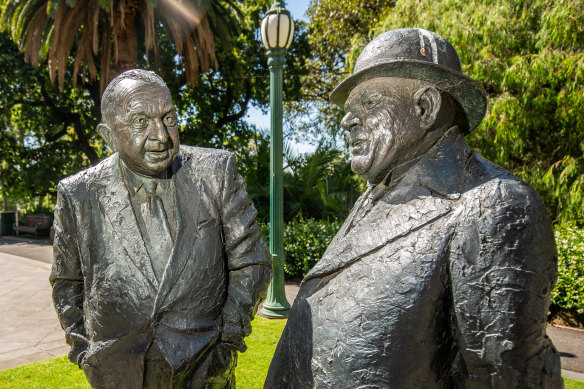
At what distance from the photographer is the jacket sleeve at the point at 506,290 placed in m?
1.21

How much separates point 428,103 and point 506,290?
62 cm

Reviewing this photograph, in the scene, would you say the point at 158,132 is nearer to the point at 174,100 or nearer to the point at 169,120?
the point at 169,120

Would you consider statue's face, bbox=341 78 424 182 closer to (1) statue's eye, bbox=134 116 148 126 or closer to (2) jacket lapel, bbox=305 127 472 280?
(2) jacket lapel, bbox=305 127 472 280

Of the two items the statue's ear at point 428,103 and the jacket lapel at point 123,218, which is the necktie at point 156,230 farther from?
the statue's ear at point 428,103

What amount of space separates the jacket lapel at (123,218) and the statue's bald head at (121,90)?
0.89ft

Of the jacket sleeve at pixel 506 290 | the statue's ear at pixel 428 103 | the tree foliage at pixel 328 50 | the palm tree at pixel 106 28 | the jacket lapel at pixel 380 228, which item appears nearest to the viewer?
the jacket sleeve at pixel 506 290

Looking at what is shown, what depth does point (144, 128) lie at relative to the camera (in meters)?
2.08

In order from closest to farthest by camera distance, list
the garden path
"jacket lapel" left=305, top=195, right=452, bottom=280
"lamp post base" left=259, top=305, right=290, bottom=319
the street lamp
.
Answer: "jacket lapel" left=305, top=195, right=452, bottom=280
the garden path
the street lamp
"lamp post base" left=259, top=305, right=290, bottom=319

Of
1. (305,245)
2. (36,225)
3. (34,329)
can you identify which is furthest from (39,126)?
(34,329)

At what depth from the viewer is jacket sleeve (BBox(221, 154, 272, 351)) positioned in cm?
219

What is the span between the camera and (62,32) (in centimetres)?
1058

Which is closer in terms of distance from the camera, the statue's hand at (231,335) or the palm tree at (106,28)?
the statue's hand at (231,335)

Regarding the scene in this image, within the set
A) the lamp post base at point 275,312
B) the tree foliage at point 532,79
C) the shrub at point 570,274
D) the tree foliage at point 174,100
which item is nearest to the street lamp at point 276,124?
the lamp post base at point 275,312

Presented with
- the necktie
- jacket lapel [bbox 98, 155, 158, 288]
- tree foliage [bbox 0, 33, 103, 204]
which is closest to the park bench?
tree foliage [bbox 0, 33, 103, 204]
